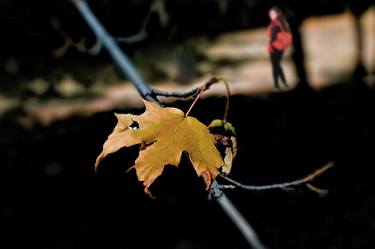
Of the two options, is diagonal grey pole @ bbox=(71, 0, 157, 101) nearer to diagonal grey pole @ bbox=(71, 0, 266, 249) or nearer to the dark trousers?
diagonal grey pole @ bbox=(71, 0, 266, 249)

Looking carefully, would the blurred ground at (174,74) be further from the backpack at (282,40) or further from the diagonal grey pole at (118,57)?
the backpack at (282,40)

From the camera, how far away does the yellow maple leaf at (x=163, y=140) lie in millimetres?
888

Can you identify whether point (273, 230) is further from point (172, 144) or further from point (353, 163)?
point (172, 144)

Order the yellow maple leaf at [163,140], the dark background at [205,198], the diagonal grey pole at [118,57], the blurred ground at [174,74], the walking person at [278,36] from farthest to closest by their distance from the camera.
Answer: the blurred ground at [174,74] → the dark background at [205,198] → the walking person at [278,36] → the diagonal grey pole at [118,57] → the yellow maple leaf at [163,140]

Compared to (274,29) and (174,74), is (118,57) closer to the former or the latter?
(274,29)

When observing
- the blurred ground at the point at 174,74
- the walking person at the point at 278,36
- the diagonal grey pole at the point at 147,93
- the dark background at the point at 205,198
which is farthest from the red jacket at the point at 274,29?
the blurred ground at the point at 174,74

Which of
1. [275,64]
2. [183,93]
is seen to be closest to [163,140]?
[183,93]

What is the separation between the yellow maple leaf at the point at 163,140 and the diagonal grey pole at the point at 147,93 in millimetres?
52

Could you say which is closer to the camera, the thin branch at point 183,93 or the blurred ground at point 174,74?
the thin branch at point 183,93

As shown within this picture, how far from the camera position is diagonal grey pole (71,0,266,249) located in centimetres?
90

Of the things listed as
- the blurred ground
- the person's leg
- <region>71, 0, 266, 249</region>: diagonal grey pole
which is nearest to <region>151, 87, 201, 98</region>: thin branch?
<region>71, 0, 266, 249</region>: diagonal grey pole

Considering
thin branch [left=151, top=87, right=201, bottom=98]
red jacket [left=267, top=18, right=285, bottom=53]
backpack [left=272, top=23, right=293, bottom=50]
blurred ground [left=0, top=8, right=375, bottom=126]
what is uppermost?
thin branch [left=151, top=87, right=201, bottom=98]

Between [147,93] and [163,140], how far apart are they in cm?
12

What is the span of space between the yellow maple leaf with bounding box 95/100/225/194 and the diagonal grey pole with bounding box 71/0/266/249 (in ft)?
0.17
